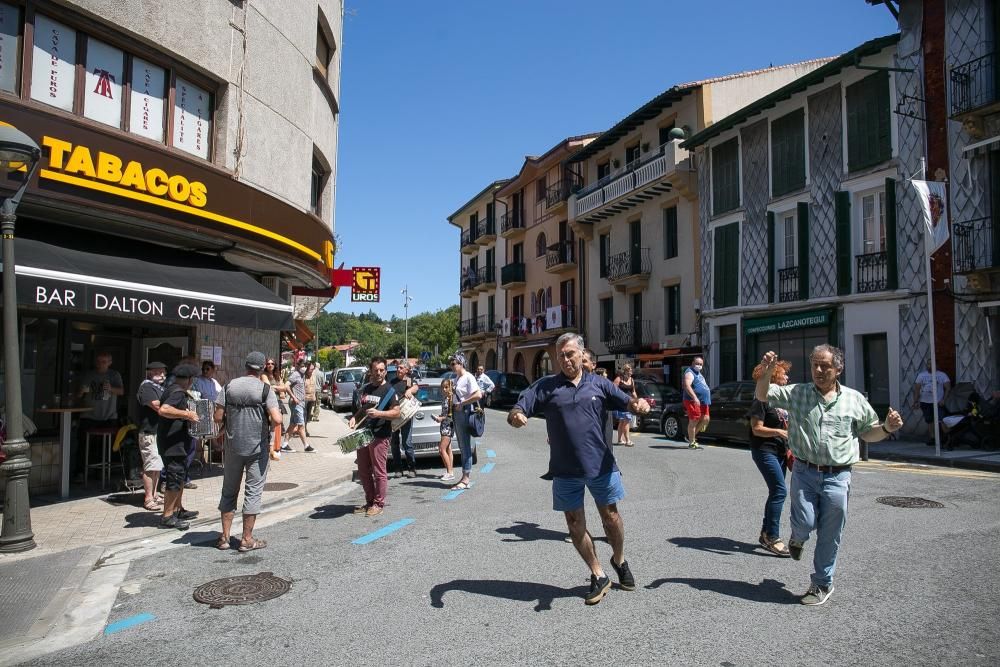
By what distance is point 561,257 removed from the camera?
35.2 metres

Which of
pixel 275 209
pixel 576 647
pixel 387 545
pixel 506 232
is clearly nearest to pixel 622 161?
pixel 506 232

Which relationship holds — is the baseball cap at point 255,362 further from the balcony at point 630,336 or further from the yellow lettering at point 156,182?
the balcony at point 630,336

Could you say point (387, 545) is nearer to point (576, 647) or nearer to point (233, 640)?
point (233, 640)

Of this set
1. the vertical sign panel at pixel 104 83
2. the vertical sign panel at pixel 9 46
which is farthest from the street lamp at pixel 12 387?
the vertical sign panel at pixel 104 83

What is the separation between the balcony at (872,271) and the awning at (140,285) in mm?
15290

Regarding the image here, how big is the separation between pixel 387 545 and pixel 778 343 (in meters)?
17.9

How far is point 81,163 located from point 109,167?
13.3 inches

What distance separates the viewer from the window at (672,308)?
86.6ft

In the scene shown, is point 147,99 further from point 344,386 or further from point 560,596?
point 344,386

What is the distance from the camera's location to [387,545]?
6.55 metres

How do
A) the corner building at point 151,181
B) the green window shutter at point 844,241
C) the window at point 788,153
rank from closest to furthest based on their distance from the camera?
the corner building at point 151,181, the green window shutter at point 844,241, the window at point 788,153

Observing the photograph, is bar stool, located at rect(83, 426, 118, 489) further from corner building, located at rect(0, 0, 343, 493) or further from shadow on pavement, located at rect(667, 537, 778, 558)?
shadow on pavement, located at rect(667, 537, 778, 558)

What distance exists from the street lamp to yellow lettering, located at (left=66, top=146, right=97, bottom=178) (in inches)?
69.8

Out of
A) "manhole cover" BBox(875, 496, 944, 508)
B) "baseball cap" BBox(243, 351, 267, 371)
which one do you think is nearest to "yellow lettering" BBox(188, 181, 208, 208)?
"baseball cap" BBox(243, 351, 267, 371)
